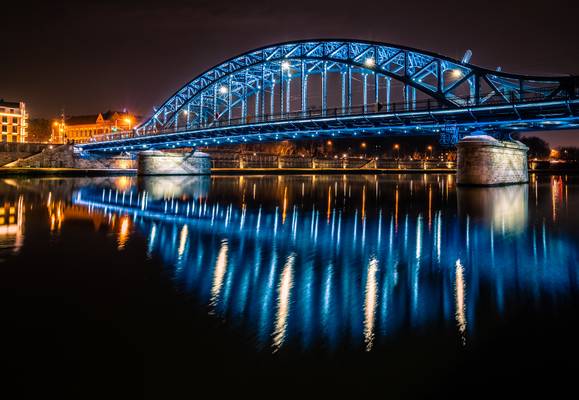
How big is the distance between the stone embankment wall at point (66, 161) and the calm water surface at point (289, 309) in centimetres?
6415

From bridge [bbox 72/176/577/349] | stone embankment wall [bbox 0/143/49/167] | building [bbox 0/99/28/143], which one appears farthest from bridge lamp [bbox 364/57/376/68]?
building [bbox 0/99/28/143]

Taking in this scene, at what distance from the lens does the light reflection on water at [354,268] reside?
602 cm

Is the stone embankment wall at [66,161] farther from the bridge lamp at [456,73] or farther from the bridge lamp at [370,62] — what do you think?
the bridge lamp at [456,73]

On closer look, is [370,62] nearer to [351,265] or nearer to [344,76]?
[344,76]

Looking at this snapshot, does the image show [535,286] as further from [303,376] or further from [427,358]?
[303,376]

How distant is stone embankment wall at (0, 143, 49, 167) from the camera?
67.9m

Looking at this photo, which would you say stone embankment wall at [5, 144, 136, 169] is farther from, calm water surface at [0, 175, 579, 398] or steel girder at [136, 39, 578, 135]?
calm water surface at [0, 175, 579, 398]

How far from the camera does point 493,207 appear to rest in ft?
72.8

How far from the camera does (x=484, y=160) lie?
38.3 metres

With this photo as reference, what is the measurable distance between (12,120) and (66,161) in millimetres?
49817

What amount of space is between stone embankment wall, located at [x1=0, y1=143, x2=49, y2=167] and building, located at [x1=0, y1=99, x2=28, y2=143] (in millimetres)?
45895

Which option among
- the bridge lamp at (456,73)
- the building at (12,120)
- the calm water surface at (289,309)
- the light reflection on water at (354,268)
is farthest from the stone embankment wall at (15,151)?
the calm water surface at (289,309)

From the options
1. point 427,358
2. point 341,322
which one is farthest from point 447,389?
point 341,322

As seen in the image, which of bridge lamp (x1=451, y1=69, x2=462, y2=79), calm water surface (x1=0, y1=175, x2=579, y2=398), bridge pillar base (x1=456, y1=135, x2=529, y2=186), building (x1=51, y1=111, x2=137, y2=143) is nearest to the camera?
calm water surface (x1=0, y1=175, x2=579, y2=398)
